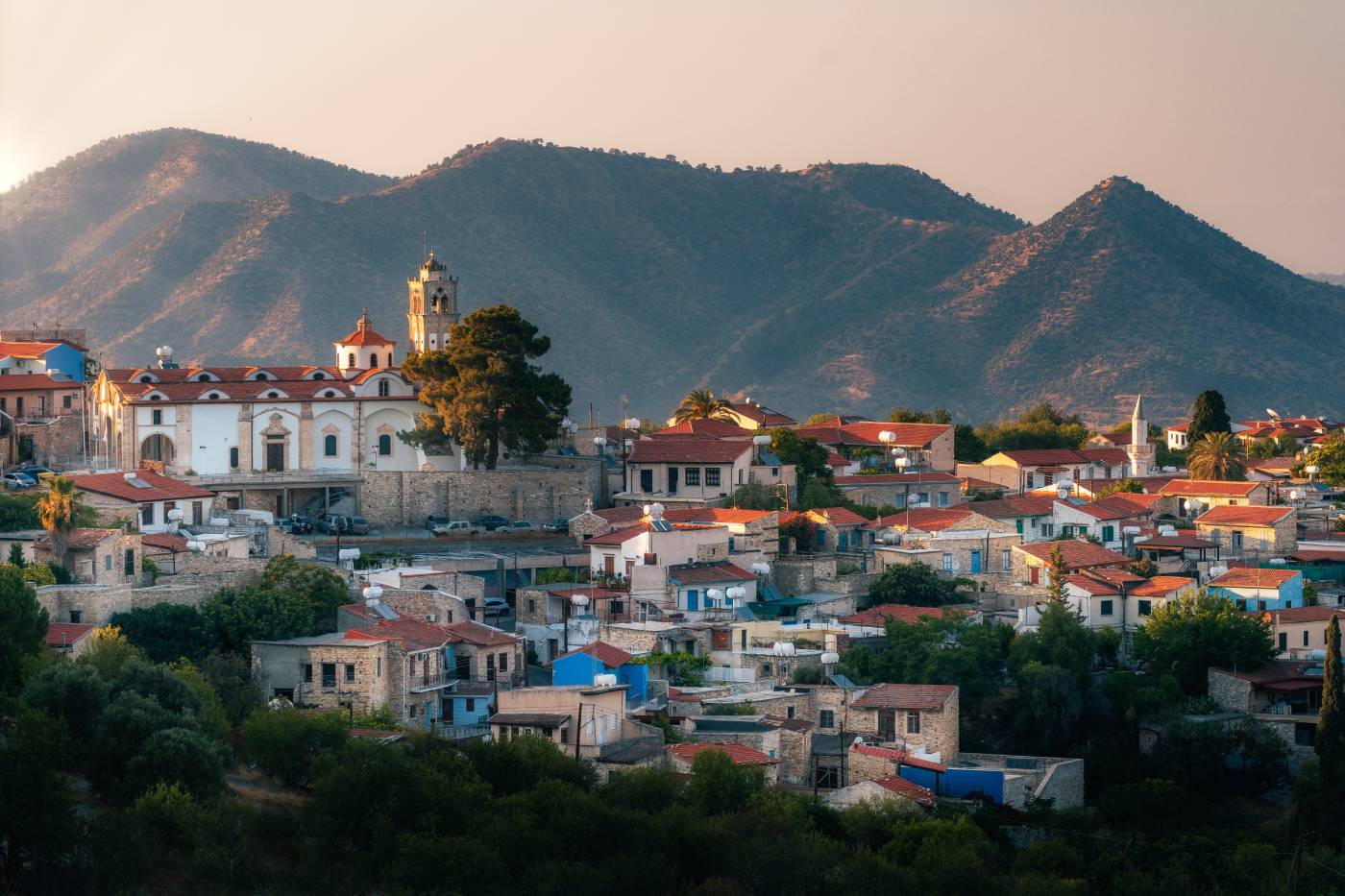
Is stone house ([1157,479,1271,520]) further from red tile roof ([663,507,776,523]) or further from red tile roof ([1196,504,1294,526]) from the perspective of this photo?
red tile roof ([663,507,776,523])

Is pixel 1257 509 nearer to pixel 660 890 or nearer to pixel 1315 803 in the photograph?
pixel 1315 803

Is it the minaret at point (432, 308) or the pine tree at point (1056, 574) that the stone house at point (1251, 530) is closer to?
the pine tree at point (1056, 574)

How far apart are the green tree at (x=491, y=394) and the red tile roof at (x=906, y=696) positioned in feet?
57.2

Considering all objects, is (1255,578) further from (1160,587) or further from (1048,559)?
(1048,559)

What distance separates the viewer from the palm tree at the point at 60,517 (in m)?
40.6

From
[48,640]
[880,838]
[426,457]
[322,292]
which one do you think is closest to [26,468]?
[426,457]

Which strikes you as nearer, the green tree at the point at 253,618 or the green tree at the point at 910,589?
the green tree at the point at 253,618

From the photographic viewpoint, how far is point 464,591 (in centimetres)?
4509

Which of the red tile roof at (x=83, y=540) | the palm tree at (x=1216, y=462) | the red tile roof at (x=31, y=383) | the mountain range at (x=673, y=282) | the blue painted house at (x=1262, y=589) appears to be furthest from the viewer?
the mountain range at (x=673, y=282)

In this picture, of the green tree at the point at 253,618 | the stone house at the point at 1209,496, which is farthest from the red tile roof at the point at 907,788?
the stone house at the point at 1209,496

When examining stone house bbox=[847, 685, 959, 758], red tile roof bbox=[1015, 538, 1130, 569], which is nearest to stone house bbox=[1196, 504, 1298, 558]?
red tile roof bbox=[1015, 538, 1130, 569]

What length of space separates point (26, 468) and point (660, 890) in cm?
2932

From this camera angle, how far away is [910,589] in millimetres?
47094

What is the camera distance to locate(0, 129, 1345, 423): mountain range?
419ft
